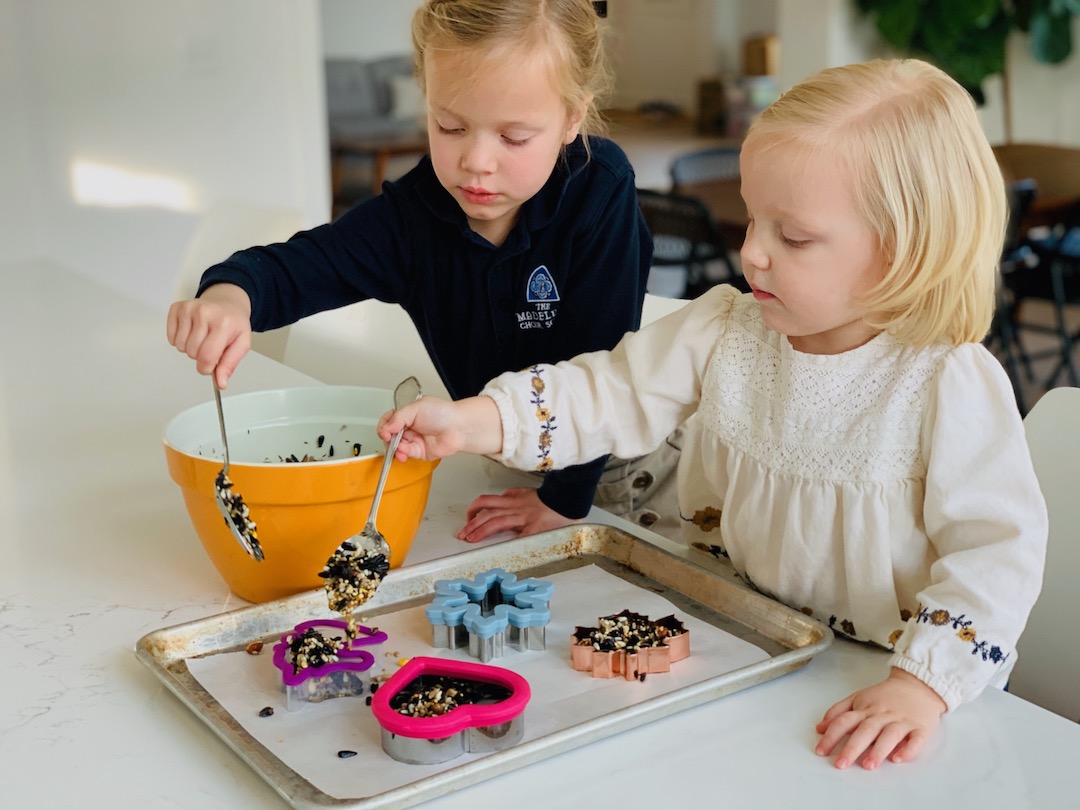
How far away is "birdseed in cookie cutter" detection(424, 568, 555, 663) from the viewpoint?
0.91 metres

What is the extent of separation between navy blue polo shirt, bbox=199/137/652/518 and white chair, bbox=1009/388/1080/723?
423 millimetres

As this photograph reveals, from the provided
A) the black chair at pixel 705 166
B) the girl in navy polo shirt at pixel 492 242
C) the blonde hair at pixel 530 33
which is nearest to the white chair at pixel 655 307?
the girl in navy polo shirt at pixel 492 242

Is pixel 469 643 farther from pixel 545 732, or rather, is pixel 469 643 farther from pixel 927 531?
pixel 927 531

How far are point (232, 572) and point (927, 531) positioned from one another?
56 centimetres

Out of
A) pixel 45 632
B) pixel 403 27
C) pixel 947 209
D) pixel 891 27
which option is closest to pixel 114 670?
pixel 45 632

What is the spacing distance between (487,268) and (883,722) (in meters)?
0.68

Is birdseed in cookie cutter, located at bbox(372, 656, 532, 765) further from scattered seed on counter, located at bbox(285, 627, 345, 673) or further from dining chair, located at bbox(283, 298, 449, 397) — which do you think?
dining chair, located at bbox(283, 298, 449, 397)

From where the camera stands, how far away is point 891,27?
459 centimetres

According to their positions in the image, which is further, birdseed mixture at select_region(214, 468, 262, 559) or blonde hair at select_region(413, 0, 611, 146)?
blonde hair at select_region(413, 0, 611, 146)

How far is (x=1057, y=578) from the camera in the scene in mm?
1120

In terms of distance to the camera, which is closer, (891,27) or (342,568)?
(342,568)

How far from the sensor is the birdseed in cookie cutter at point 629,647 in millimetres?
880

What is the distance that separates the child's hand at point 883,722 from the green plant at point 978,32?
4.23 m

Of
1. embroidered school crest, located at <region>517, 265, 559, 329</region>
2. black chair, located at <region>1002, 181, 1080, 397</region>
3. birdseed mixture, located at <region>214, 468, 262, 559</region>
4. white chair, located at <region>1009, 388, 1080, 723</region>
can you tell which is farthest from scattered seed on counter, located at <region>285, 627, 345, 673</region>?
black chair, located at <region>1002, 181, 1080, 397</region>
